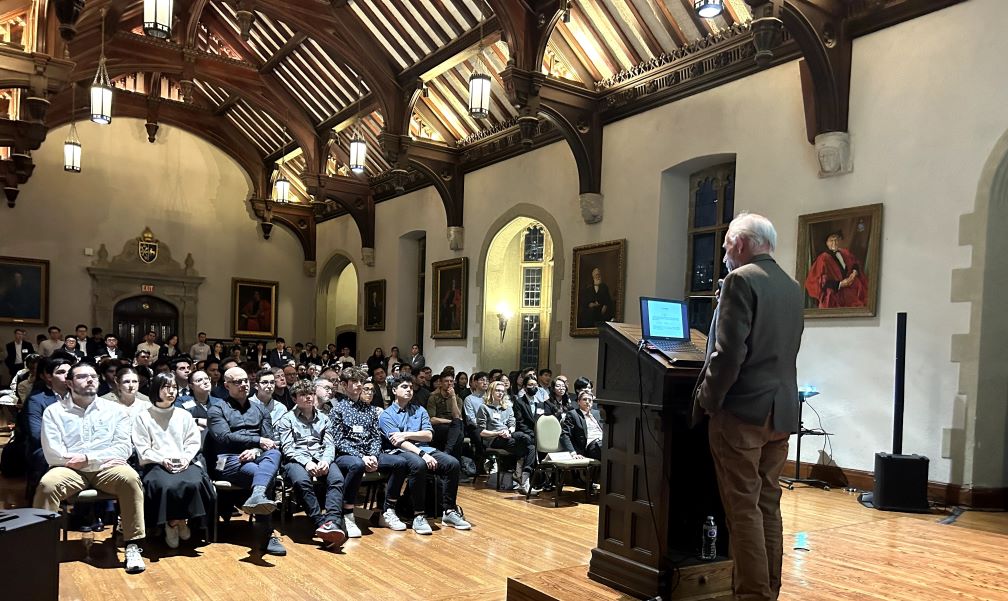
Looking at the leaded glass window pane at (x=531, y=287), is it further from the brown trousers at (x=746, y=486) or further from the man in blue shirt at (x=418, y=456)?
the brown trousers at (x=746, y=486)

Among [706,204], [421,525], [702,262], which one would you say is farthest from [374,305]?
[421,525]

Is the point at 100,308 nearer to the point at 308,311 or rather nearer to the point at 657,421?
the point at 308,311

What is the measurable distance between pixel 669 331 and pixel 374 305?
1406 centimetres

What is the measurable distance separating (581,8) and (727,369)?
8400 mm

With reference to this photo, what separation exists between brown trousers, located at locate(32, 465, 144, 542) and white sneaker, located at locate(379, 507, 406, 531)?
1.77m

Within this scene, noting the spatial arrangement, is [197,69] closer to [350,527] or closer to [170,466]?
[170,466]

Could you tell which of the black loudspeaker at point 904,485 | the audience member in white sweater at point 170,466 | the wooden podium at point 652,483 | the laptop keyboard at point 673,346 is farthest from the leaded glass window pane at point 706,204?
the audience member in white sweater at point 170,466

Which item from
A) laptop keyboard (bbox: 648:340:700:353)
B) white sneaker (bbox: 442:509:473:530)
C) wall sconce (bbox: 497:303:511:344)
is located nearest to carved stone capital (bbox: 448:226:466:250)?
wall sconce (bbox: 497:303:511:344)

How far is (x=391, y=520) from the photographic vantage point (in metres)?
5.71

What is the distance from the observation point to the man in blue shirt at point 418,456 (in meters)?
5.80

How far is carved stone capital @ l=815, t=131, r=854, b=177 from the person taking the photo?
7.63 meters

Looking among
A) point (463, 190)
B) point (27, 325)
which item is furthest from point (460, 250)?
point (27, 325)

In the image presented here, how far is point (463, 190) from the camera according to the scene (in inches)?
559

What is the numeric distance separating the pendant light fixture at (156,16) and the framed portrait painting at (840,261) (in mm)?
6593
